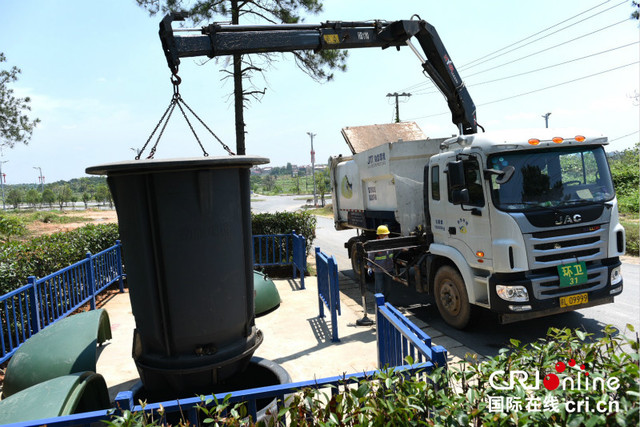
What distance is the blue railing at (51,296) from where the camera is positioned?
542 centimetres

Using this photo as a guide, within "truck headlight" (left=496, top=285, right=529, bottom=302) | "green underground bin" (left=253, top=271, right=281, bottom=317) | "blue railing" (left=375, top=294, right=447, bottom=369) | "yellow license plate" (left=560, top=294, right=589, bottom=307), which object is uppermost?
"blue railing" (left=375, top=294, right=447, bottom=369)

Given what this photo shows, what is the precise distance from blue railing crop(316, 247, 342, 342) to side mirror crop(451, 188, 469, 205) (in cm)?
184

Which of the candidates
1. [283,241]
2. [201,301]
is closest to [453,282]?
[201,301]

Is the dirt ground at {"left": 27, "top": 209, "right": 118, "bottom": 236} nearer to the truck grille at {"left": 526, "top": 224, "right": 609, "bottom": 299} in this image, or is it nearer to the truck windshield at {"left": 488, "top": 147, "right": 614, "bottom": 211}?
the truck windshield at {"left": 488, "top": 147, "right": 614, "bottom": 211}

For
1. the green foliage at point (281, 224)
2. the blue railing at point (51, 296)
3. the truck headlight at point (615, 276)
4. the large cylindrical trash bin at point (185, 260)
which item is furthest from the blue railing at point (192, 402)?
the green foliage at point (281, 224)

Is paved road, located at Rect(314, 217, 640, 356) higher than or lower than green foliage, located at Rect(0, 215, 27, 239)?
lower

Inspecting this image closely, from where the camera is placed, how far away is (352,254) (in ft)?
33.4

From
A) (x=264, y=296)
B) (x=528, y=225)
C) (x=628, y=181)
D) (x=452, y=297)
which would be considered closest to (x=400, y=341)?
(x=528, y=225)

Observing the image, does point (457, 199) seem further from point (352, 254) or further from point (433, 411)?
point (352, 254)

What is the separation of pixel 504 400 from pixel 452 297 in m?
4.46

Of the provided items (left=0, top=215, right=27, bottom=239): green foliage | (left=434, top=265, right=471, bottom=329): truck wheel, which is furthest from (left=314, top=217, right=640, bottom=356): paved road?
(left=0, top=215, right=27, bottom=239): green foliage

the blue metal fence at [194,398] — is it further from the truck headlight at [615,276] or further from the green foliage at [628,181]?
the green foliage at [628,181]

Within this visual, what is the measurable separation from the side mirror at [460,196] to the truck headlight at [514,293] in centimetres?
118

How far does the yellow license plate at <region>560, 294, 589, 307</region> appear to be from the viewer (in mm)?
5219
